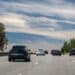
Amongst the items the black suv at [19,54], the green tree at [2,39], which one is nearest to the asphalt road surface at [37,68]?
the black suv at [19,54]

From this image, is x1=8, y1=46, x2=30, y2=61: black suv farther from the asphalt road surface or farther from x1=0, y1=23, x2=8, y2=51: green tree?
x1=0, y1=23, x2=8, y2=51: green tree

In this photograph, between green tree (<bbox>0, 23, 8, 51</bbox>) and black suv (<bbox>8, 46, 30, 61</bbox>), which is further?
green tree (<bbox>0, 23, 8, 51</bbox>)

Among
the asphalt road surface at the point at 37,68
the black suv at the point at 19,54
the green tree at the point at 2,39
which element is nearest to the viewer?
the asphalt road surface at the point at 37,68

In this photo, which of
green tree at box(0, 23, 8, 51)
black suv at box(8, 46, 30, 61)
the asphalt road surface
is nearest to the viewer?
the asphalt road surface

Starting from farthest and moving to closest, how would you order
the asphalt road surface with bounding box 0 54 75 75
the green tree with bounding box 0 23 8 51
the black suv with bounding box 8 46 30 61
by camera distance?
the green tree with bounding box 0 23 8 51
the black suv with bounding box 8 46 30 61
the asphalt road surface with bounding box 0 54 75 75

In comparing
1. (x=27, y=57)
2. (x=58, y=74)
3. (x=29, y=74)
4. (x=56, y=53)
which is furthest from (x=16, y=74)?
(x=56, y=53)

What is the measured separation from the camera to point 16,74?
23078 mm

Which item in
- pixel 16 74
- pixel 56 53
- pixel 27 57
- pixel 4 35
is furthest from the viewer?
pixel 4 35

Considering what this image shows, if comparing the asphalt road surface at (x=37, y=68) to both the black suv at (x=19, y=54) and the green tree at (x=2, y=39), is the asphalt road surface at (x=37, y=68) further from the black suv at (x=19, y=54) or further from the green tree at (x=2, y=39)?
the green tree at (x=2, y=39)

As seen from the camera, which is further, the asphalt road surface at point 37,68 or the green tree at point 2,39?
the green tree at point 2,39

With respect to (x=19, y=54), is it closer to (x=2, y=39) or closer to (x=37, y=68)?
(x=37, y=68)

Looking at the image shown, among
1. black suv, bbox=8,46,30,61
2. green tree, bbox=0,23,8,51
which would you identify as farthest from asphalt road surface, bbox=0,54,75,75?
green tree, bbox=0,23,8,51

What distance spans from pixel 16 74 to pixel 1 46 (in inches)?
3873

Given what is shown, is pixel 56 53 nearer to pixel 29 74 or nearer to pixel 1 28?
pixel 1 28
